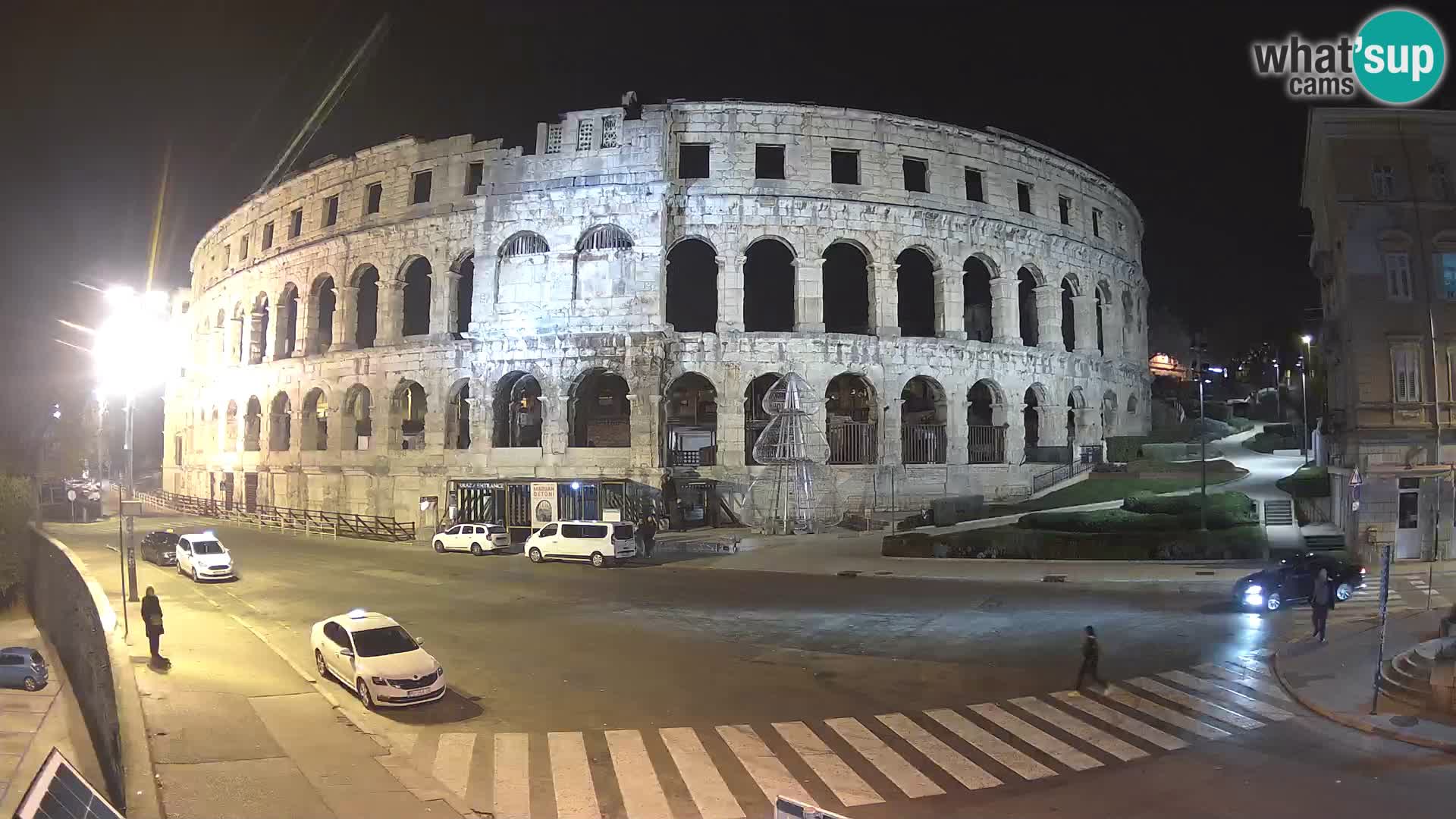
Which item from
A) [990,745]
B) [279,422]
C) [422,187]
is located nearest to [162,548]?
[279,422]

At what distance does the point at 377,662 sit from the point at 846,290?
52311 millimetres

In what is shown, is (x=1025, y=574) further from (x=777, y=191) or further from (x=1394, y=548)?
(x=777, y=191)

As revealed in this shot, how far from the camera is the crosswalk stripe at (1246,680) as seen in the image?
47.3 ft

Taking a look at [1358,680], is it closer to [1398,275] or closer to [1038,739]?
[1038,739]

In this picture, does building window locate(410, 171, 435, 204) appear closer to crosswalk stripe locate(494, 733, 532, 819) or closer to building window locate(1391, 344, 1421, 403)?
crosswalk stripe locate(494, 733, 532, 819)

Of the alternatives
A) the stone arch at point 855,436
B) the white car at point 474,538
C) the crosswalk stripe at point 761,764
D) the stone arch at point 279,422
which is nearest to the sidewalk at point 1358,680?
the crosswalk stripe at point 761,764

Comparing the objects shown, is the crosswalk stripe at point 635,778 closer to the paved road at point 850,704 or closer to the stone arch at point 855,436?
the paved road at point 850,704

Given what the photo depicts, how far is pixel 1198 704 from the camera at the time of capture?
1395 centimetres

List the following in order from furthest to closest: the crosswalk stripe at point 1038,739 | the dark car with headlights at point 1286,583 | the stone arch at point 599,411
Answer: the stone arch at point 599,411 < the dark car with headlights at point 1286,583 < the crosswalk stripe at point 1038,739

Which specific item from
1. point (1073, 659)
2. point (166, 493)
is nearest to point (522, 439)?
point (166, 493)

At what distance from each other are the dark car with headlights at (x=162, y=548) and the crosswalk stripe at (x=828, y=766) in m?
28.7

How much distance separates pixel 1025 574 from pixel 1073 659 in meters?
10.8

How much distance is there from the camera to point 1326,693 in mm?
14047

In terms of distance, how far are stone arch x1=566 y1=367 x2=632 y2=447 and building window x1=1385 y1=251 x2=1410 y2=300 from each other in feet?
100
